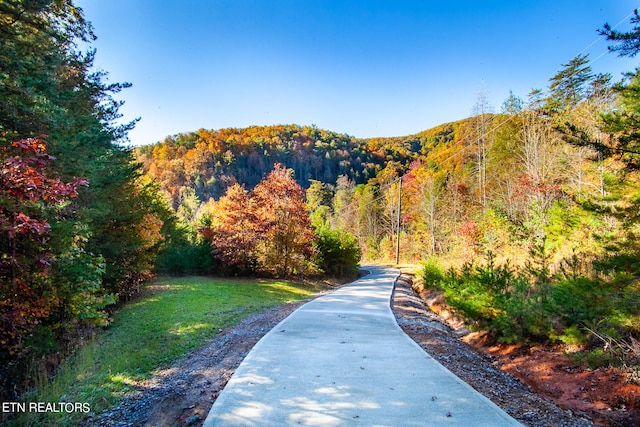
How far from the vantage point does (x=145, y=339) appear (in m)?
8.29

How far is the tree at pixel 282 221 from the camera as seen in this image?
1923 centimetres

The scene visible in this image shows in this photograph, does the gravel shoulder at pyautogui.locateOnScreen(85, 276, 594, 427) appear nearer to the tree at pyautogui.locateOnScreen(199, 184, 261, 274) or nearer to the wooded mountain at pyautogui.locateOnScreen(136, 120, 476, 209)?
the tree at pyautogui.locateOnScreen(199, 184, 261, 274)

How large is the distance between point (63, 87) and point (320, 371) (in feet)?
39.4

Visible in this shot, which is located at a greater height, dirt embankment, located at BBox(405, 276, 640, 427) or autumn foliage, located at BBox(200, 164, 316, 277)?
autumn foliage, located at BBox(200, 164, 316, 277)

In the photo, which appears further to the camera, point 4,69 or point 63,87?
point 63,87

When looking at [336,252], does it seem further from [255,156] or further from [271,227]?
[255,156]

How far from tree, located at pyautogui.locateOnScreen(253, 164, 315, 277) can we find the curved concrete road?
12.7 m

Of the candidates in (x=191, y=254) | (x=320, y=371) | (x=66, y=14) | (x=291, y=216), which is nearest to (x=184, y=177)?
(x=191, y=254)

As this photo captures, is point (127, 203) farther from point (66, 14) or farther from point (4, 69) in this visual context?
point (4, 69)

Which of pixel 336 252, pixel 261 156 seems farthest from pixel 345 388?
pixel 261 156

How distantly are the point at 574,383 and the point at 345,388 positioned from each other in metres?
4.21

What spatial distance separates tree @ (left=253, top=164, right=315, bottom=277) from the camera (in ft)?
63.1

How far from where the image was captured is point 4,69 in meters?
6.72

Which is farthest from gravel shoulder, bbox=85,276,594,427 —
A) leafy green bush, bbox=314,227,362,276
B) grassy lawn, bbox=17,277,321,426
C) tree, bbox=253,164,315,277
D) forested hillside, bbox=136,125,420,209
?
forested hillside, bbox=136,125,420,209
